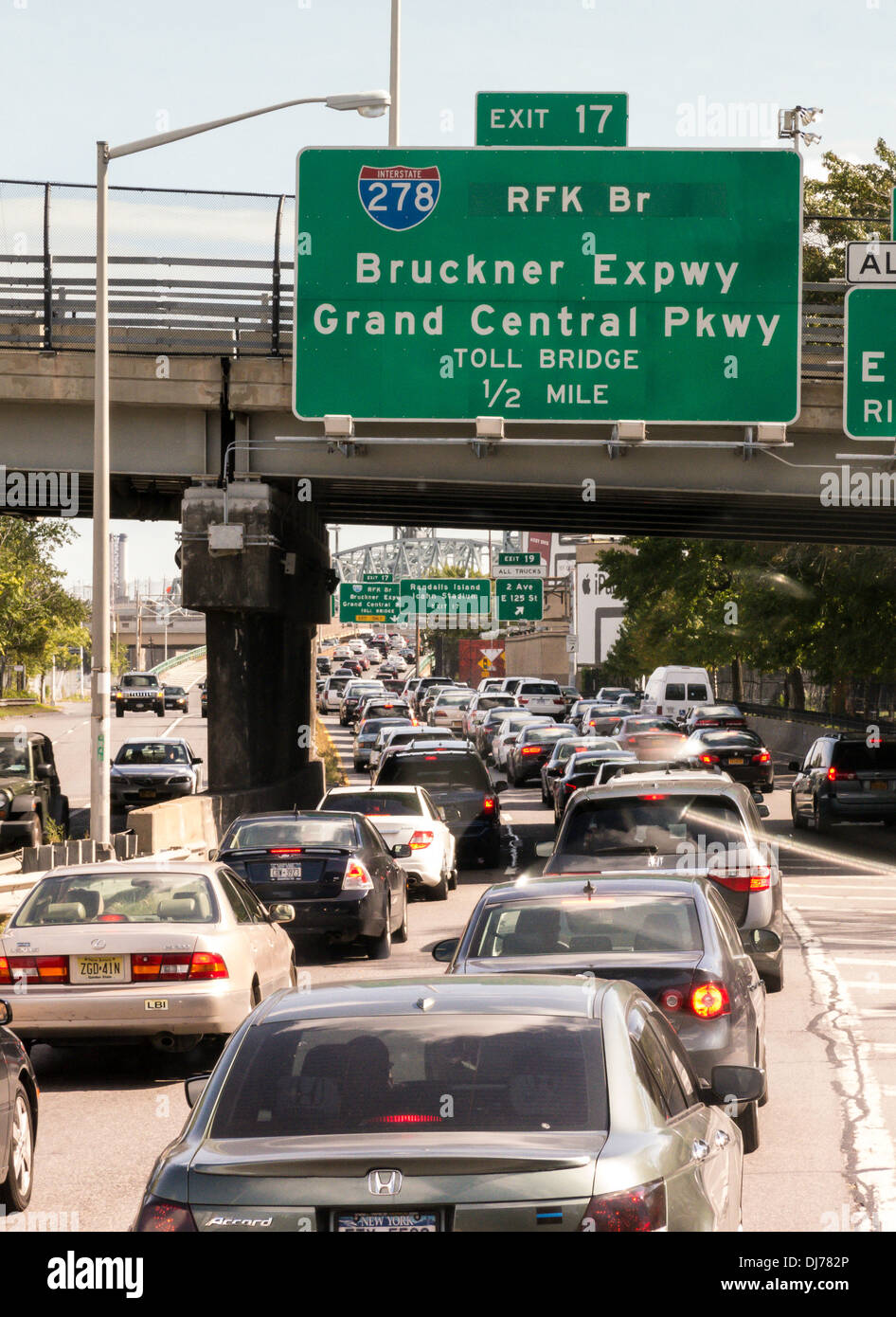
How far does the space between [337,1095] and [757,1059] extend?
5035 mm

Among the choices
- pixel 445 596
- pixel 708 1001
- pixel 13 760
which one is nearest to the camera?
pixel 708 1001

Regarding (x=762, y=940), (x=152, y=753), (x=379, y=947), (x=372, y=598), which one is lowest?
(x=152, y=753)

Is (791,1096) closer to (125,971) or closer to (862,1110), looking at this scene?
(862,1110)

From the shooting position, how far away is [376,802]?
72.9ft

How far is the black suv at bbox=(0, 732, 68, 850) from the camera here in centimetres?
2430

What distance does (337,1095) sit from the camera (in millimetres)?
4867

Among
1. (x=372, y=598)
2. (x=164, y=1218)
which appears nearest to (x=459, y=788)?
(x=164, y=1218)

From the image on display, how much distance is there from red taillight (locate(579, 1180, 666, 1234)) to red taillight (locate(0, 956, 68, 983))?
7.35 m

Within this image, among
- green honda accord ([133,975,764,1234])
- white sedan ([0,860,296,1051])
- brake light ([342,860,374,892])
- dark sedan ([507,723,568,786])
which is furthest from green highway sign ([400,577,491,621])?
green honda accord ([133,975,764,1234])

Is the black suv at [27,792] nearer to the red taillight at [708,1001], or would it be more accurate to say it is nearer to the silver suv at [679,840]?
the silver suv at [679,840]

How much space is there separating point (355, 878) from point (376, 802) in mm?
5693

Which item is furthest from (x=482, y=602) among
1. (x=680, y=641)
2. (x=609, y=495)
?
(x=609, y=495)

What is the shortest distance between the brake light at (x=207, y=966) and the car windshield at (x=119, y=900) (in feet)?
1.28

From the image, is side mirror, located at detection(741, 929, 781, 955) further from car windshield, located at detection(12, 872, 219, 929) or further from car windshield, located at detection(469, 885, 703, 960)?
car windshield, located at detection(12, 872, 219, 929)
